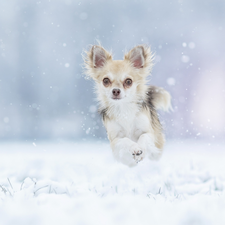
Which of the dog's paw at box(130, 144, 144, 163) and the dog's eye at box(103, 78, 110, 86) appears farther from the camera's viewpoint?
the dog's eye at box(103, 78, 110, 86)

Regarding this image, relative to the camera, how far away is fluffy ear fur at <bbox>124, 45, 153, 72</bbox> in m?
4.66

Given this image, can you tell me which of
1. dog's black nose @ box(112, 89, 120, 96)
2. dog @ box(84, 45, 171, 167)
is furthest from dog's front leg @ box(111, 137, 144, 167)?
dog's black nose @ box(112, 89, 120, 96)

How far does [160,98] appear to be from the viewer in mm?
5227

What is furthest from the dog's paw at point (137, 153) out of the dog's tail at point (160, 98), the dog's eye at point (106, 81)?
the dog's tail at point (160, 98)

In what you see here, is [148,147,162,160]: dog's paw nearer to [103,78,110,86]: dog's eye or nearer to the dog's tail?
the dog's tail

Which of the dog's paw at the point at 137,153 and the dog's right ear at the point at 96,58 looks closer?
the dog's paw at the point at 137,153

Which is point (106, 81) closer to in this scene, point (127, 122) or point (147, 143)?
point (127, 122)

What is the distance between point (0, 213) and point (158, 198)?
172 cm

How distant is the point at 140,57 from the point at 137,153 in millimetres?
1884

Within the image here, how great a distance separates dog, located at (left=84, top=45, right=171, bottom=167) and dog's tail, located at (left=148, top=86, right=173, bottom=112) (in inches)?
3.9

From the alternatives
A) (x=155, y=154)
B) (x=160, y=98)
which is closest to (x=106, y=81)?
(x=160, y=98)

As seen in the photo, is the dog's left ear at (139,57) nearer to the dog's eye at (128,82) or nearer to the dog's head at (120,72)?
the dog's head at (120,72)

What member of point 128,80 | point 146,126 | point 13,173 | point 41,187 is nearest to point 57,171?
point 13,173

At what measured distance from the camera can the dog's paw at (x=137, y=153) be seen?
398 centimetres
